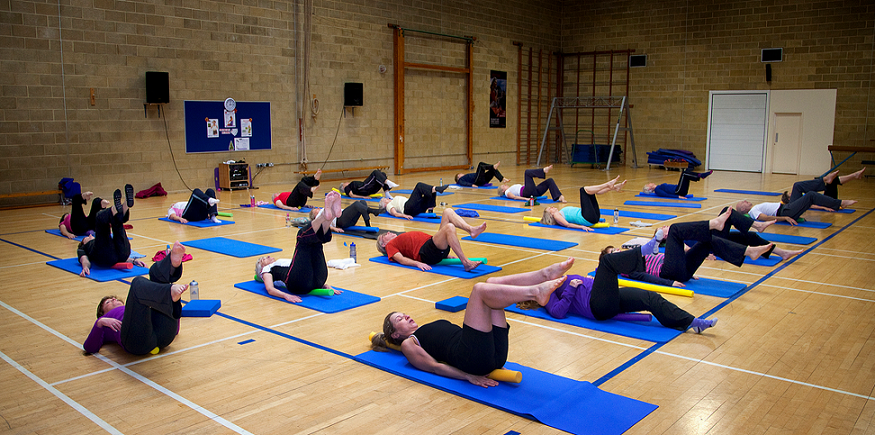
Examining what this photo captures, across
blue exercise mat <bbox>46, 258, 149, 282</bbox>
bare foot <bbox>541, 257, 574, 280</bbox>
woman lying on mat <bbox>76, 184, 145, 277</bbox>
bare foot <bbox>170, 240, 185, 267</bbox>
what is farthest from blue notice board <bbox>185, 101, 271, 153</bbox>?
bare foot <bbox>541, 257, 574, 280</bbox>

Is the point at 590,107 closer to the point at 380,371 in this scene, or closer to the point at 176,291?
the point at 380,371

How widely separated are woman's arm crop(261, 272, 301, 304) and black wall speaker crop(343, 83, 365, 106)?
10.4m

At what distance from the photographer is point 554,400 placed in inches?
128

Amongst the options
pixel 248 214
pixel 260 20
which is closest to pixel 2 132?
pixel 248 214

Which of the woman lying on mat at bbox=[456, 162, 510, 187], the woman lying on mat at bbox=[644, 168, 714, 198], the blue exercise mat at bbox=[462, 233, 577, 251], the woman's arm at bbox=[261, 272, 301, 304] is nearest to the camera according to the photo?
the woman's arm at bbox=[261, 272, 301, 304]

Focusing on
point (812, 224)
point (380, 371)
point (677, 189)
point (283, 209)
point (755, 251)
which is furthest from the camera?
point (677, 189)

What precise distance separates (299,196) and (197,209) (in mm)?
1739

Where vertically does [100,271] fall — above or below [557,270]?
below

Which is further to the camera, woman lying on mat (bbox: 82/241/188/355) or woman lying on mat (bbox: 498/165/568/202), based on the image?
woman lying on mat (bbox: 498/165/568/202)

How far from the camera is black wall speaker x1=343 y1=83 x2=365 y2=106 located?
15.2m

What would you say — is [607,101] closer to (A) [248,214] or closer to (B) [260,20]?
(B) [260,20]

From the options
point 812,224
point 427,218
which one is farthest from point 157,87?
point 812,224

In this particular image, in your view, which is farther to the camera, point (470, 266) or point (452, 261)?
point (452, 261)

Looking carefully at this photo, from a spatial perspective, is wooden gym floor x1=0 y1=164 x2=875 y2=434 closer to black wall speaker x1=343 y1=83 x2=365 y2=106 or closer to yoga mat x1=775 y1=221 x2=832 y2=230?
yoga mat x1=775 y1=221 x2=832 y2=230
